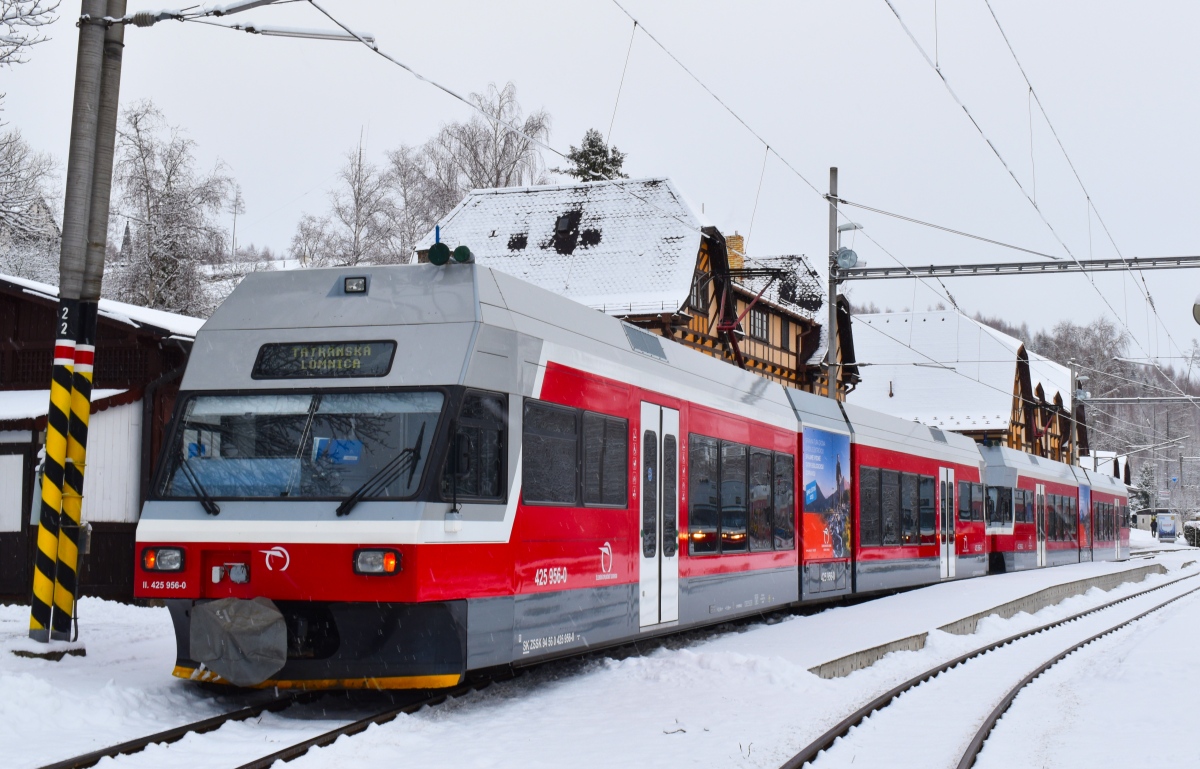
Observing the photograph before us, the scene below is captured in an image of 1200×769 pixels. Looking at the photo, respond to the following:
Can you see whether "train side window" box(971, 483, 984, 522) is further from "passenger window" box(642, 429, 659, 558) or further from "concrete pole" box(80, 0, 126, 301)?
"concrete pole" box(80, 0, 126, 301)

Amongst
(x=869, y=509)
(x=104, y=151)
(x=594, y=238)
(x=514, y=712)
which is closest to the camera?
(x=514, y=712)

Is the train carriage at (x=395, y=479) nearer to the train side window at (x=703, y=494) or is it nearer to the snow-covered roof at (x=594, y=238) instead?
the train side window at (x=703, y=494)

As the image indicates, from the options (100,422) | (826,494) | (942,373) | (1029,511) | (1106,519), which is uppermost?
(942,373)

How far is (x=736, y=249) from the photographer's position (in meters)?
45.7

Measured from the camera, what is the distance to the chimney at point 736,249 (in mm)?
43000

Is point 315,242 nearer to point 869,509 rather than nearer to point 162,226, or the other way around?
point 162,226

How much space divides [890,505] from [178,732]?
15308 mm

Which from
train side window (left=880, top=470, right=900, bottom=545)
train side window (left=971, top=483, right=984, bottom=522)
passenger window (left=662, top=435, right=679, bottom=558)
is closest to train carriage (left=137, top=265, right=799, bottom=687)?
passenger window (left=662, top=435, right=679, bottom=558)

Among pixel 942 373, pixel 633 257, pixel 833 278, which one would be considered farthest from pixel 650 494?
pixel 942 373

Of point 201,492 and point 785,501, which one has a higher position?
point 785,501

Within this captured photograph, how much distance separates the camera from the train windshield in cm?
881

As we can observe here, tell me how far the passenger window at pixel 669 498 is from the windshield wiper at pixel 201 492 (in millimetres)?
4530

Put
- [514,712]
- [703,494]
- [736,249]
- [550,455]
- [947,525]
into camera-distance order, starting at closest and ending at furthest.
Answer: [514,712], [550,455], [703,494], [947,525], [736,249]

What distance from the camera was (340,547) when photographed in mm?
8617
